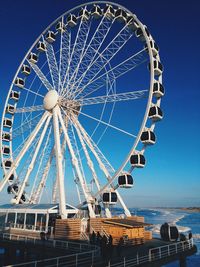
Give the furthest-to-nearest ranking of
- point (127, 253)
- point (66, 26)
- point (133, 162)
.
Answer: point (66, 26) < point (133, 162) < point (127, 253)

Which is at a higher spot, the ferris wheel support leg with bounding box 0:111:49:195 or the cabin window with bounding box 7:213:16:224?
the ferris wheel support leg with bounding box 0:111:49:195

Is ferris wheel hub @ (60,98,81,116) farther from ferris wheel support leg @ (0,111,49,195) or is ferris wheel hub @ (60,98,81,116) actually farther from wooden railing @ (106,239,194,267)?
wooden railing @ (106,239,194,267)

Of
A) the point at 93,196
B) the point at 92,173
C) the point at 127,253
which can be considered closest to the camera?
the point at 127,253

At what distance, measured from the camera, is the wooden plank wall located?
22.1 m

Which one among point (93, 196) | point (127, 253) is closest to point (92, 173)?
point (93, 196)

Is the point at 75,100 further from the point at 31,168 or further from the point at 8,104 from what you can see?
the point at 8,104

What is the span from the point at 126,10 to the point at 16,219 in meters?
22.2

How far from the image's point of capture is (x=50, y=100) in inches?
1153

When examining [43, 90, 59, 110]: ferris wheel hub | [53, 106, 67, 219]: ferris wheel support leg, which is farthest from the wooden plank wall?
[43, 90, 59, 110]: ferris wheel hub

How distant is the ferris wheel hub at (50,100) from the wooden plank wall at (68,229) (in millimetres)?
11268

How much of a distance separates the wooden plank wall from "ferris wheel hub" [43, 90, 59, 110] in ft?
37.0

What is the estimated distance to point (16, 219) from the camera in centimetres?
2855

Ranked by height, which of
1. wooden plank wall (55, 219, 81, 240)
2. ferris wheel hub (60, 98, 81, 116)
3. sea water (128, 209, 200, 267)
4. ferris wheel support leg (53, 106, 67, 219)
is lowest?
sea water (128, 209, 200, 267)

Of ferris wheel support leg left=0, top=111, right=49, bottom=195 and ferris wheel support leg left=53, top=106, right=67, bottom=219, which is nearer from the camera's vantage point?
ferris wheel support leg left=53, top=106, right=67, bottom=219
